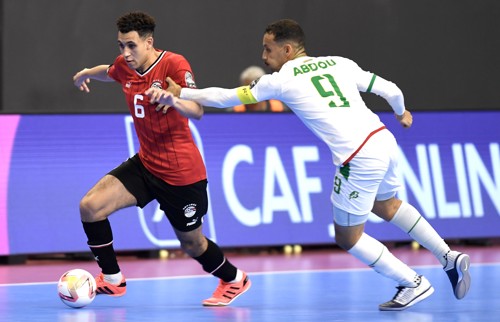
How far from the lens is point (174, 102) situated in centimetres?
748

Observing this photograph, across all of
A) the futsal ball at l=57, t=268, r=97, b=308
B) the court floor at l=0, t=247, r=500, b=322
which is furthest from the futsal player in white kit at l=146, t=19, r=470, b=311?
the futsal ball at l=57, t=268, r=97, b=308

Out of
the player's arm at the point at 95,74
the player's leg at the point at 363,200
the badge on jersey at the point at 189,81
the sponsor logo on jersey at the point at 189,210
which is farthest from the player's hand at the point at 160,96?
the player's leg at the point at 363,200

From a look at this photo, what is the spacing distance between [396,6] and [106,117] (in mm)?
5926

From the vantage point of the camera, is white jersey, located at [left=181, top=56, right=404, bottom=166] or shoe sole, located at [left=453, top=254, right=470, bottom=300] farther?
shoe sole, located at [left=453, top=254, right=470, bottom=300]

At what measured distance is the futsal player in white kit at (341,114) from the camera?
7.64 metres

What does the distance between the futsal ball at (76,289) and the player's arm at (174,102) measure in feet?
4.61

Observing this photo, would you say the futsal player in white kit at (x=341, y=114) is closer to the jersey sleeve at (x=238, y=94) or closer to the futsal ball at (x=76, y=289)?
the jersey sleeve at (x=238, y=94)

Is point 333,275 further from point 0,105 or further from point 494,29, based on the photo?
point 494,29

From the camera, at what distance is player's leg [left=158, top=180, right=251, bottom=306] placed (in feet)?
26.7

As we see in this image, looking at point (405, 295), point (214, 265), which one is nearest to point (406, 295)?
point (405, 295)

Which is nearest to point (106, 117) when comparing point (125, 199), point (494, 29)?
point (125, 199)

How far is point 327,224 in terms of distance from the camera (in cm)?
1215

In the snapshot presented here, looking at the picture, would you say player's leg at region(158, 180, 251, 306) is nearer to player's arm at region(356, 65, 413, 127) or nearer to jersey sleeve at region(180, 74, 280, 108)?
jersey sleeve at region(180, 74, 280, 108)

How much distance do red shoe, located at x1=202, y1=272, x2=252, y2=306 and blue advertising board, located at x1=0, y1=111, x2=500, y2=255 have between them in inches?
124
